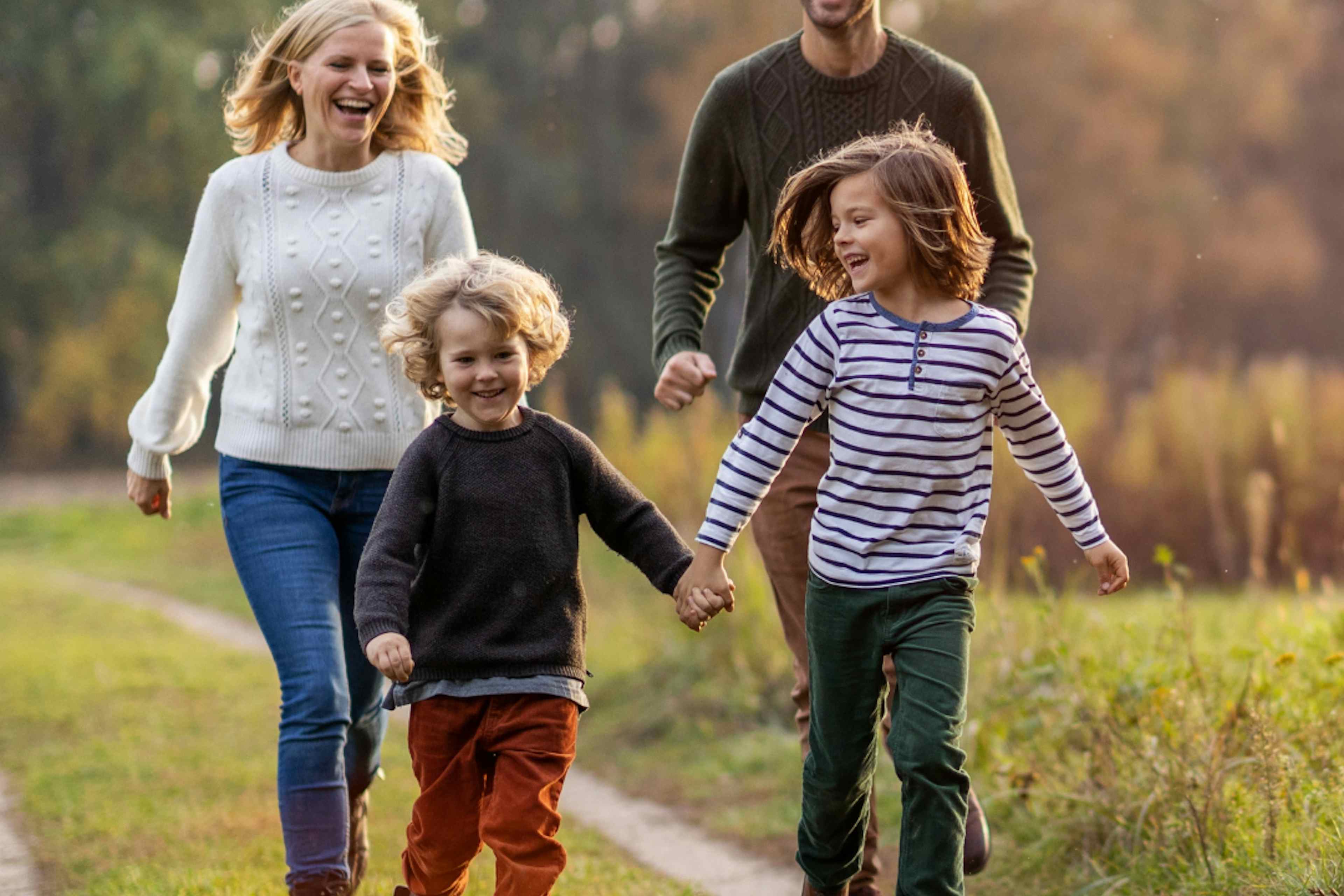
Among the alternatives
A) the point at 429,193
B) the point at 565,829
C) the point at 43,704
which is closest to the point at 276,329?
the point at 429,193

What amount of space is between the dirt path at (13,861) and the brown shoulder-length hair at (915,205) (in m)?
2.86

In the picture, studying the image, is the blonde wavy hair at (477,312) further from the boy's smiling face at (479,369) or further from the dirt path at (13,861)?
the dirt path at (13,861)

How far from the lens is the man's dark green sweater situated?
350 cm

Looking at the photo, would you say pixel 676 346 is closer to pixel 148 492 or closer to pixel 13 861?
pixel 148 492

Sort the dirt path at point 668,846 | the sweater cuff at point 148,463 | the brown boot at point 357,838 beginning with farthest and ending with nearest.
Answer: the dirt path at point 668,846 < the brown boot at point 357,838 < the sweater cuff at point 148,463

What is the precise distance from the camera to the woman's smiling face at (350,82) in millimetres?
3502

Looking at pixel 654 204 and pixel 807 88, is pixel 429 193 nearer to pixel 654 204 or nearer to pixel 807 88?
pixel 807 88

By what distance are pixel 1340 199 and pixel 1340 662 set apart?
24949 millimetres

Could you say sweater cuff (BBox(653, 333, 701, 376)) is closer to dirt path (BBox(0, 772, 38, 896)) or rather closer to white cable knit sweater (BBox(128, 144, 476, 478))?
white cable knit sweater (BBox(128, 144, 476, 478))

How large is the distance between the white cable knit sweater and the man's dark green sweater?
56 centimetres

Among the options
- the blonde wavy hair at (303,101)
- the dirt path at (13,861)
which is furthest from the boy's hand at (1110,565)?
the dirt path at (13,861)

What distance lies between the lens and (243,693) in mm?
7746

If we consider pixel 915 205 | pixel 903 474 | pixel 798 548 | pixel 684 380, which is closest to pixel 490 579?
pixel 684 380

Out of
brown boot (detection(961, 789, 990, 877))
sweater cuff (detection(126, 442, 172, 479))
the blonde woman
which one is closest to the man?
brown boot (detection(961, 789, 990, 877))
